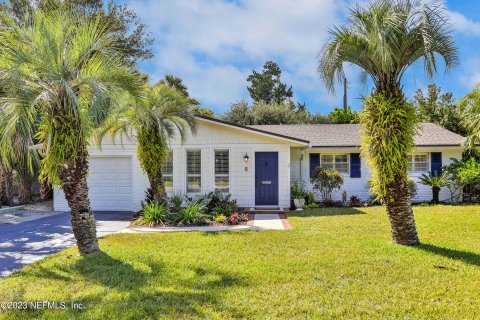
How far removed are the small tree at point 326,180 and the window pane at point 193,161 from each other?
5.10 m

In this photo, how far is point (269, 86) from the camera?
42.1 meters

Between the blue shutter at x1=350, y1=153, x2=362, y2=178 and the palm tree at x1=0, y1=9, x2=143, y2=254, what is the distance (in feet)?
37.6

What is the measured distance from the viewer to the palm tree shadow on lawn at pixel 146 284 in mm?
4305

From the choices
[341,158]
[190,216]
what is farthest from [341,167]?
[190,216]

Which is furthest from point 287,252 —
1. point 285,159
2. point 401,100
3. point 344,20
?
point 285,159

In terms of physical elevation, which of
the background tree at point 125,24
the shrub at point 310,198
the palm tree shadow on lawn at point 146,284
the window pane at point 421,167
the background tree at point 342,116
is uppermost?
the background tree at point 125,24

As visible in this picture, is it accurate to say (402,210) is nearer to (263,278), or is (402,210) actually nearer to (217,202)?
(263,278)

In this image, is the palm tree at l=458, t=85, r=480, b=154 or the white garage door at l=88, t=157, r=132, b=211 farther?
the white garage door at l=88, t=157, r=132, b=211

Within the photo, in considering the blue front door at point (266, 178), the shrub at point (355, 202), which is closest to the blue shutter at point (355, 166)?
the shrub at point (355, 202)

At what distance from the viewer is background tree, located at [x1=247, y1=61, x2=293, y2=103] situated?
138 ft

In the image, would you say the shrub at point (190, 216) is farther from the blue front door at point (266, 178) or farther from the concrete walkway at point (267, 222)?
the blue front door at point (266, 178)

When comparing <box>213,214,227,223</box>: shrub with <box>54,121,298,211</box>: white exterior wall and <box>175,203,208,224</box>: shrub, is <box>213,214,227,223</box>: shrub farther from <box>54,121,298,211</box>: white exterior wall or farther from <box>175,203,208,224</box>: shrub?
<box>54,121,298,211</box>: white exterior wall

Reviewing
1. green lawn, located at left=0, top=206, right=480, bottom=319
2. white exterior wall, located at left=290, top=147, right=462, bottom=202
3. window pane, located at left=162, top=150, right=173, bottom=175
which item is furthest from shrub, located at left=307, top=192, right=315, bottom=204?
window pane, located at left=162, top=150, right=173, bottom=175

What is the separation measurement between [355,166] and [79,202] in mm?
12385
